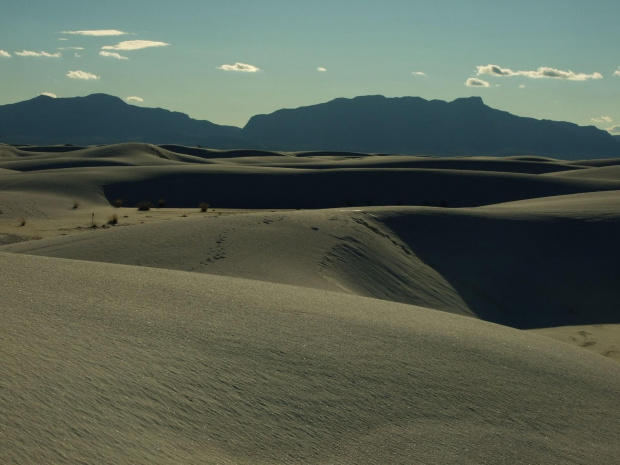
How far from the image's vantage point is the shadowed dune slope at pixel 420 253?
45.9ft

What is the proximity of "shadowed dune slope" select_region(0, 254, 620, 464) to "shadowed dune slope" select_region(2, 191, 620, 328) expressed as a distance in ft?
18.0

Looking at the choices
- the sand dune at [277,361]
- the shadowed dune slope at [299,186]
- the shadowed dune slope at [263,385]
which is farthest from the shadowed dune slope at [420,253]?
the shadowed dune slope at [299,186]

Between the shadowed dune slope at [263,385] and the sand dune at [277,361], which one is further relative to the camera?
the sand dune at [277,361]

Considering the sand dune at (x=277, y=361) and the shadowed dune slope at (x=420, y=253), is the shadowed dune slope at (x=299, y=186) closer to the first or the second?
the shadowed dune slope at (x=420, y=253)

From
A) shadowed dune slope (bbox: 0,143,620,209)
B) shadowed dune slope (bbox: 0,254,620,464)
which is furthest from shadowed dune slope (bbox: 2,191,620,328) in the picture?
shadowed dune slope (bbox: 0,143,620,209)

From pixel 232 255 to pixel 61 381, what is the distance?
9724mm

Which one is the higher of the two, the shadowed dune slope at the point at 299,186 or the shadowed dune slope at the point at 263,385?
the shadowed dune slope at the point at 299,186

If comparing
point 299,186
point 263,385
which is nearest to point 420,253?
point 263,385

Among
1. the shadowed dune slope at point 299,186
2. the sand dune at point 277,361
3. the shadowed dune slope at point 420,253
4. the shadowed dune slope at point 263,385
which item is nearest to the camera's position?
the shadowed dune slope at point 263,385

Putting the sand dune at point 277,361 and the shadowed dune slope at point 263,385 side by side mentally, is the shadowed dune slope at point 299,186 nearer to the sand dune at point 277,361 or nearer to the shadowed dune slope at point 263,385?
the sand dune at point 277,361

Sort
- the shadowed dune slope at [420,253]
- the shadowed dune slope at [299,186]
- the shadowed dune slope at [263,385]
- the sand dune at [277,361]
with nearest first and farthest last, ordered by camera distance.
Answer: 1. the shadowed dune slope at [263,385]
2. the sand dune at [277,361]
3. the shadowed dune slope at [420,253]
4. the shadowed dune slope at [299,186]

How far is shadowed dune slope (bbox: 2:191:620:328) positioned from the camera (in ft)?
45.9

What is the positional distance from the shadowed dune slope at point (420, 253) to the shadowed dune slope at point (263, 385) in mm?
5477

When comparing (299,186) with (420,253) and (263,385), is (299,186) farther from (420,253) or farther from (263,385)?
(263,385)
